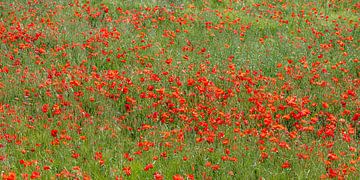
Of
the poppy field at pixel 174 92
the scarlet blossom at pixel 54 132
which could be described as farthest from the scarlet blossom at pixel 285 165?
the scarlet blossom at pixel 54 132

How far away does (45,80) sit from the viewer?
7266 mm

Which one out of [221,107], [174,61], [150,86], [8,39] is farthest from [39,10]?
[221,107]

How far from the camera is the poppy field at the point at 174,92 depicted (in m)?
5.26

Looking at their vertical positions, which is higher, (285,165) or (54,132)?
(285,165)

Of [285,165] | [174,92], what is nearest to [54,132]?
[174,92]

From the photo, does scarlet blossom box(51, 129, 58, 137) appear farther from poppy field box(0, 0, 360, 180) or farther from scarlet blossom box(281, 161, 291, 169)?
scarlet blossom box(281, 161, 291, 169)

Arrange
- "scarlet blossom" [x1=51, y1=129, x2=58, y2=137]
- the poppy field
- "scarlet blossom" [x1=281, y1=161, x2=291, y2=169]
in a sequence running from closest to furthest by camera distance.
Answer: "scarlet blossom" [x1=281, y1=161, x2=291, y2=169]
the poppy field
"scarlet blossom" [x1=51, y1=129, x2=58, y2=137]

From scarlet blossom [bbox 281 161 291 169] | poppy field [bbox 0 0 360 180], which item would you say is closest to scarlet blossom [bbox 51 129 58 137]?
poppy field [bbox 0 0 360 180]

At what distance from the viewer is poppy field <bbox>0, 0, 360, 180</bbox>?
526 centimetres

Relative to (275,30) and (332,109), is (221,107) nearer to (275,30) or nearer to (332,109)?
→ (332,109)

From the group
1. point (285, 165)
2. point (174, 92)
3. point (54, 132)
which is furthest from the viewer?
point (174, 92)

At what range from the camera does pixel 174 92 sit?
670 cm

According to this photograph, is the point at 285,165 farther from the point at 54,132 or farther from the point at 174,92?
the point at 54,132

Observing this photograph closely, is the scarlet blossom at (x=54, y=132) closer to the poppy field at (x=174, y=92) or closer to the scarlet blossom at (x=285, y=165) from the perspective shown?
the poppy field at (x=174, y=92)
